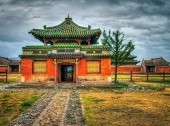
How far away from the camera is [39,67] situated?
31.0 meters

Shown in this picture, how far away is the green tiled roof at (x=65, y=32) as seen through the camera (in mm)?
32781

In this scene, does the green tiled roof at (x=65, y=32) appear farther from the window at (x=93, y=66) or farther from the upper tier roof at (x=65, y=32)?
the window at (x=93, y=66)

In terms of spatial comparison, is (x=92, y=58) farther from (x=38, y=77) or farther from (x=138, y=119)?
(x=138, y=119)

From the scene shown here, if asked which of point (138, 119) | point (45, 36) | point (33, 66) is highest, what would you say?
point (45, 36)

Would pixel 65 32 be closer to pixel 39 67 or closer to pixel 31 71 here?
pixel 39 67

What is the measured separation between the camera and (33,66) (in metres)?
31.0

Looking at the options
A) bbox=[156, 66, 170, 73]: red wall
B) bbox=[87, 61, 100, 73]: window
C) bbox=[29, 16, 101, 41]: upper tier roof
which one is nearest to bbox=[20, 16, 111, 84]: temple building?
bbox=[87, 61, 100, 73]: window

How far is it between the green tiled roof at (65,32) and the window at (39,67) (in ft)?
12.7

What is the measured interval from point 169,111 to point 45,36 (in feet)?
74.4

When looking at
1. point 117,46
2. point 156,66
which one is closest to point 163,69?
point 156,66

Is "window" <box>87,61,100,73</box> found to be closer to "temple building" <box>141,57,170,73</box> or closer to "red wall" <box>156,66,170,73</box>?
"temple building" <box>141,57,170,73</box>

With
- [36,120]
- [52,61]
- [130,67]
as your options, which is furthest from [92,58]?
[130,67]

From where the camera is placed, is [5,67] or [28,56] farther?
[5,67]

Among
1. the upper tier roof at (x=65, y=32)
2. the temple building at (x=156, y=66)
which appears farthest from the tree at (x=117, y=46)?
the temple building at (x=156, y=66)
